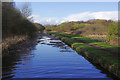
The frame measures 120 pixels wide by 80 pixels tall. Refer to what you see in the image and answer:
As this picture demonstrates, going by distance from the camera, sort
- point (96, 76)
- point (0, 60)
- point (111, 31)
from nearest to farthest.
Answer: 1. point (96, 76)
2. point (0, 60)
3. point (111, 31)

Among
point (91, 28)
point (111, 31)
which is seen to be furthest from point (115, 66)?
point (91, 28)

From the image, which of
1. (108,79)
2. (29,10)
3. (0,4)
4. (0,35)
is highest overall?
(29,10)

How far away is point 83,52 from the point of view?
81.0ft

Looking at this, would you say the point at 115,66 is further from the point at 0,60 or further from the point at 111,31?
the point at 111,31

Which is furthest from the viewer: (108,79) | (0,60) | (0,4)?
(0,4)

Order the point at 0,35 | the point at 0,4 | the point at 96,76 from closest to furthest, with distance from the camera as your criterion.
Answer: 1. the point at 96,76
2. the point at 0,4
3. the point at 0,35

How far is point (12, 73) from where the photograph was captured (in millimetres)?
14648

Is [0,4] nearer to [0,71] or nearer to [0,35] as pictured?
[0,35]

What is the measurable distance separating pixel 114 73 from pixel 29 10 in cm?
5221

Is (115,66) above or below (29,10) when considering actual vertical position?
below

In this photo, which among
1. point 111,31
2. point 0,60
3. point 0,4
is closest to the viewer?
point 0,60

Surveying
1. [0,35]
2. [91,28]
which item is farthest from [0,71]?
[91,28]

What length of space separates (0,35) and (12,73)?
1159 cm

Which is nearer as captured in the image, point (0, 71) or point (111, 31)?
point (0, 71)
